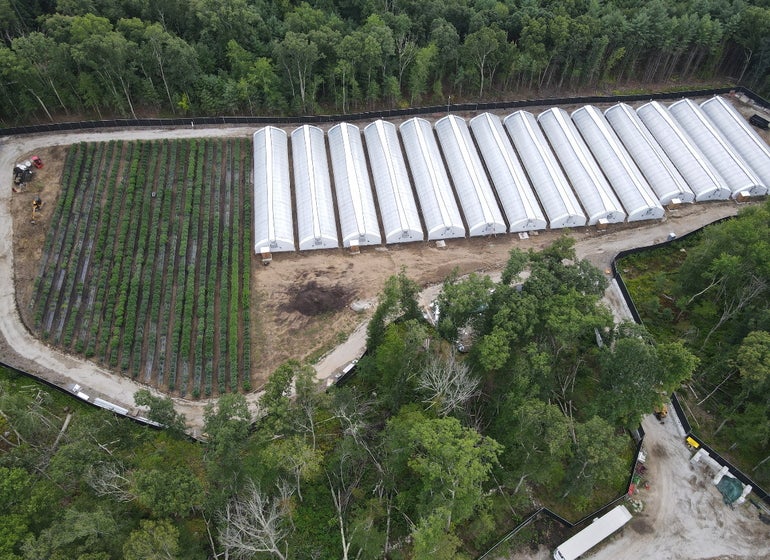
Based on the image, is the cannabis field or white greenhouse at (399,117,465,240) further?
white greenhouse at (399,117,465,240)

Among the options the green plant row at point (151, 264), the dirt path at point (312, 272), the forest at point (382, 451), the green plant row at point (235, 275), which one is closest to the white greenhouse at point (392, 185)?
the dirt path at point (312, 272)

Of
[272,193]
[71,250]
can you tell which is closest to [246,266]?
[272,193]

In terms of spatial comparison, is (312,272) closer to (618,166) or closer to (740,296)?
(740,296)

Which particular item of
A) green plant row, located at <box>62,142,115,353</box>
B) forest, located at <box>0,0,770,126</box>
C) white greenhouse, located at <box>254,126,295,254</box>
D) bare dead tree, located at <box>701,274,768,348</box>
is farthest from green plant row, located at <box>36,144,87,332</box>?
bare dead tree, located at <box>701,274,768,348</box>

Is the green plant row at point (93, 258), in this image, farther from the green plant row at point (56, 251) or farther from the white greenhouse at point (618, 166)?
the white greenhouse at point (618, 166)

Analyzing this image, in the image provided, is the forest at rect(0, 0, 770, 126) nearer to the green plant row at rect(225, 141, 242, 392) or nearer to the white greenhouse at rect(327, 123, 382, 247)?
the white greenhouse at rect(327, 123, 382, 247)

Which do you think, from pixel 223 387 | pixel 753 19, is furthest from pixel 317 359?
pixel 753 19

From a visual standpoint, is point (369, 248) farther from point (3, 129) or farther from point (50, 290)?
point (3, 129)
